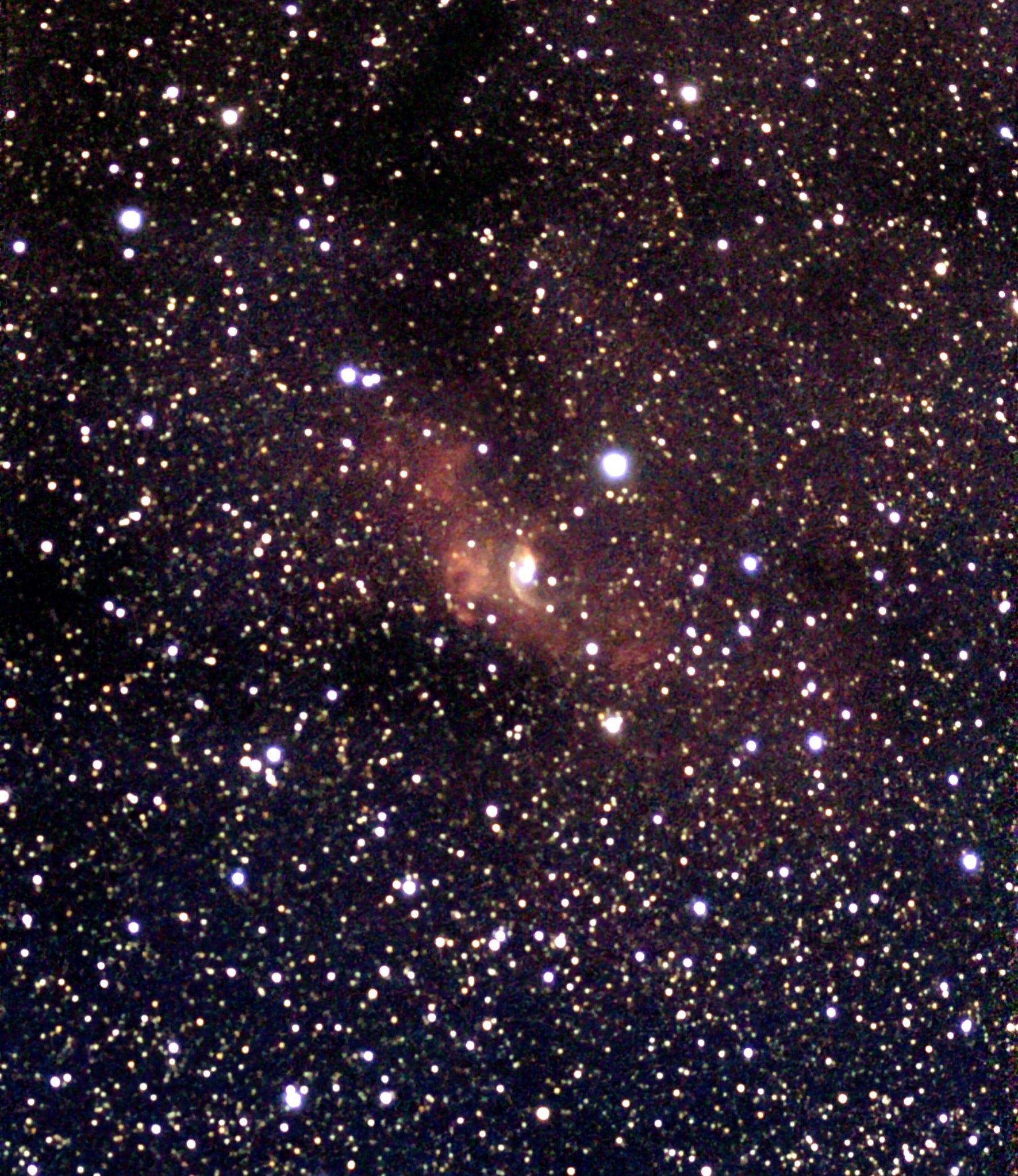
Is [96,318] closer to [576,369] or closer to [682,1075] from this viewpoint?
[576,369]

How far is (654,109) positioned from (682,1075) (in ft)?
0.93

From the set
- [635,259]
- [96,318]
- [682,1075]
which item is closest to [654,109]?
[635,259]

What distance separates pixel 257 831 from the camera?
364mm

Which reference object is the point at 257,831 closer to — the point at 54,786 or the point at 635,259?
the point at 54,786

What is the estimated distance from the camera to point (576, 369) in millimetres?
382

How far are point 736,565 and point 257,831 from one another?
6.2 inches

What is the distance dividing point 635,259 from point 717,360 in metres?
0.04

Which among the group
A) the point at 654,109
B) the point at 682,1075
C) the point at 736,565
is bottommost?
the point at 682,1075

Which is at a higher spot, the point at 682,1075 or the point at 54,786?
the point at 54,786

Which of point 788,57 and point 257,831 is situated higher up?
point 788,57

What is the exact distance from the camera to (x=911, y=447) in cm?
41

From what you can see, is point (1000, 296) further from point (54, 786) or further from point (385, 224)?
point (54, 786)

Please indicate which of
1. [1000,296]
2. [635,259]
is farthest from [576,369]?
[1000,296]

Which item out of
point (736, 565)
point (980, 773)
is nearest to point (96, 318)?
point (736, 565)
